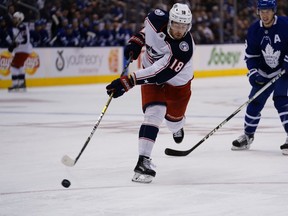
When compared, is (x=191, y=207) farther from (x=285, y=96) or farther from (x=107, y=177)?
(x=285, y=96)

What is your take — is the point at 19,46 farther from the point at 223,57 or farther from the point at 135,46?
the point at 135,46

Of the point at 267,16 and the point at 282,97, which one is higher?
the point at 267,16

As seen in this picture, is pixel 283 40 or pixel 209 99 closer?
pixel 283 40

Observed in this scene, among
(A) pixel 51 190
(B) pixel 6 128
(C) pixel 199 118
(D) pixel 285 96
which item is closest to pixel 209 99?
(C) pixel 199 118

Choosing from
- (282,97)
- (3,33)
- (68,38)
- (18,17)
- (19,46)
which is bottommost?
(68,38)

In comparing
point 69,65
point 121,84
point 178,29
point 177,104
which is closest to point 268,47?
point 177,104

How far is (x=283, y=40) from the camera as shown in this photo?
7.26 meters

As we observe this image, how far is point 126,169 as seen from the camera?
20.8 feet

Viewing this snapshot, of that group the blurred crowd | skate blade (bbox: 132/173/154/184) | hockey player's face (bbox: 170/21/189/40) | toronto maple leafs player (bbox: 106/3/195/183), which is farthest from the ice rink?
the blurred crowd

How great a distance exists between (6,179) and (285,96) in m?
2.73

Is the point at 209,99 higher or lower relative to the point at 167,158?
A: lower

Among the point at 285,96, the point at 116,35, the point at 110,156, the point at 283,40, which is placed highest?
the point at 283,40

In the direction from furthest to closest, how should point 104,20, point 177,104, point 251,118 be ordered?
point 104,20
point 251,118
point 177,104

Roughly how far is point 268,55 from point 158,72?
177cm
